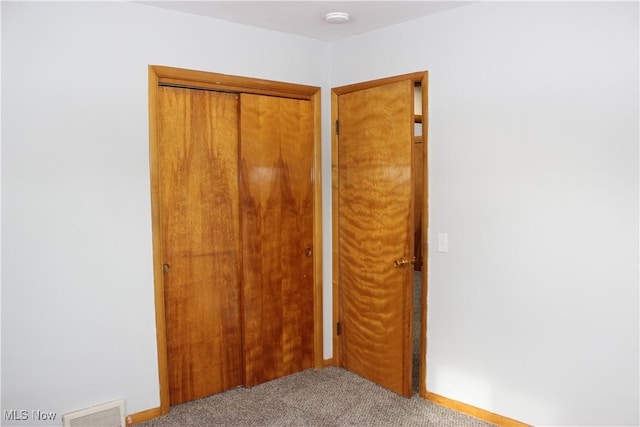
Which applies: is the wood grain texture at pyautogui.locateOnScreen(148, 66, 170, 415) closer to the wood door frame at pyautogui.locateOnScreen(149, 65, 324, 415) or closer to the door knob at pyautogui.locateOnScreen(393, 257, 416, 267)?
the wood door frame at pyautogui.locateOnScreen(149, 65, 324, 415)

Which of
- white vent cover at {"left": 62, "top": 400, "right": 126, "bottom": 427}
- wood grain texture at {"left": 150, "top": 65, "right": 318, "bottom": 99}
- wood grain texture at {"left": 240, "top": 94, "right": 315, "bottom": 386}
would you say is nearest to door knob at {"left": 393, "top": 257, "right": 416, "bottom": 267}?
wood grain texture at {"left": 240, "top": 94, "right": 315, "bottom": 386}

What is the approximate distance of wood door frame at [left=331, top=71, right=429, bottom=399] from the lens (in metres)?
2.93

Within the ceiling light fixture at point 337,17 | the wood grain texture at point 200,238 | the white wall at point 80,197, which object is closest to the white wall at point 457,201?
the white wall at point 80,197

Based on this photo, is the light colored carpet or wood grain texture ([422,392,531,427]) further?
the light colored carpet

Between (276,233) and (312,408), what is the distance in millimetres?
1130

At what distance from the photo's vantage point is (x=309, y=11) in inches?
109

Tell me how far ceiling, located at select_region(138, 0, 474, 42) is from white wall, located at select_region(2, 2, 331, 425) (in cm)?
14

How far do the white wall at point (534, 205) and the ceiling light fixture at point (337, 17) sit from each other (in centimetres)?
34

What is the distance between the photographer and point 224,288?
312cm

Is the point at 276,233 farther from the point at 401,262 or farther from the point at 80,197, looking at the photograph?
the point at 80,197

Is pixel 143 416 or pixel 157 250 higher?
pixel 157 250

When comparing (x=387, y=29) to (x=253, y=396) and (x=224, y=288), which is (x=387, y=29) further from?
(x=253, y=396)

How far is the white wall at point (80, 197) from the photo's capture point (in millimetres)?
2363

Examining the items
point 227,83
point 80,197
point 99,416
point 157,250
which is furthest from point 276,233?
point 99,416
